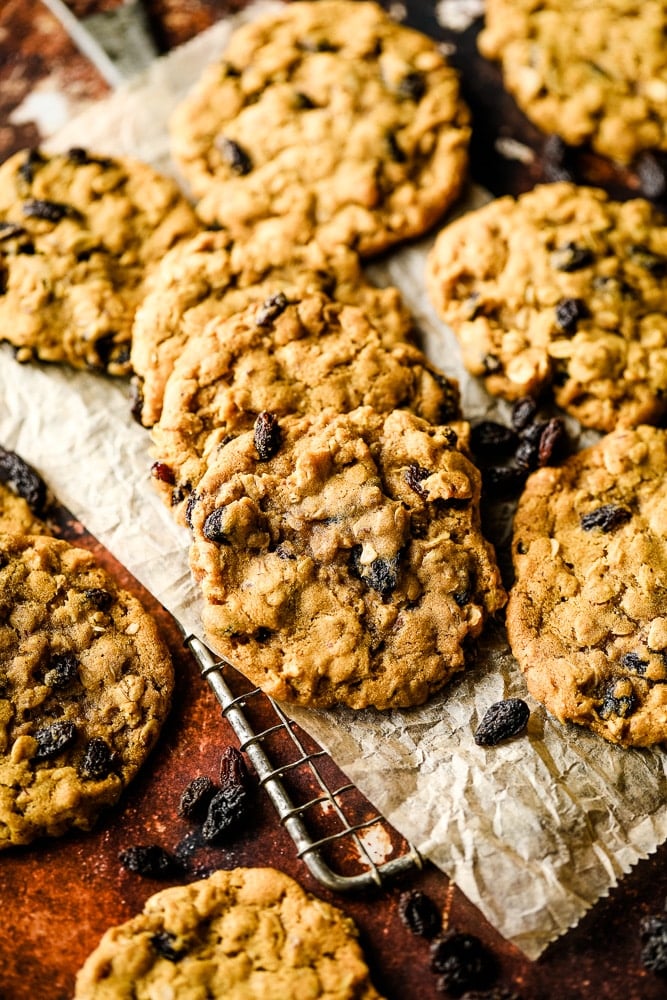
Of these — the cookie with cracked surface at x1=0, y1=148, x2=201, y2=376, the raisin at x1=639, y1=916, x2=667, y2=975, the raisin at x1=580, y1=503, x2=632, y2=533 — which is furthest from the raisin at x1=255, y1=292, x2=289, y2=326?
the raisin at x1=639, y1=916, x2=667, y2=975

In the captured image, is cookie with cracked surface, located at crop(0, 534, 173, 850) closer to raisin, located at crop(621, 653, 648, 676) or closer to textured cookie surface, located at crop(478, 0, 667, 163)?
raisin, located at crop(621, 653, 648, 676)

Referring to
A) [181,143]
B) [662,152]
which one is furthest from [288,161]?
[662,152]

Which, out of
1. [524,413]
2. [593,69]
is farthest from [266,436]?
[593,69]

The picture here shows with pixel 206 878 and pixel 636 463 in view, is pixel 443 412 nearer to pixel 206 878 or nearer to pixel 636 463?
pixel 636 463

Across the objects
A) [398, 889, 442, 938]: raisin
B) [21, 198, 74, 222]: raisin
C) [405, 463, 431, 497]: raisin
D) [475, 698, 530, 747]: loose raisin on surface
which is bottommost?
[398, 889, 442, 938]: raisin

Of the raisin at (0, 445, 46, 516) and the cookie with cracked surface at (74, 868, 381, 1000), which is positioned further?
the raisin at (0, 445, 46, 516)

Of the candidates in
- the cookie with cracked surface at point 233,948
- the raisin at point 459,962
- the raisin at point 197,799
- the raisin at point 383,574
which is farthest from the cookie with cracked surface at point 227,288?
the raisin at point 459,962
